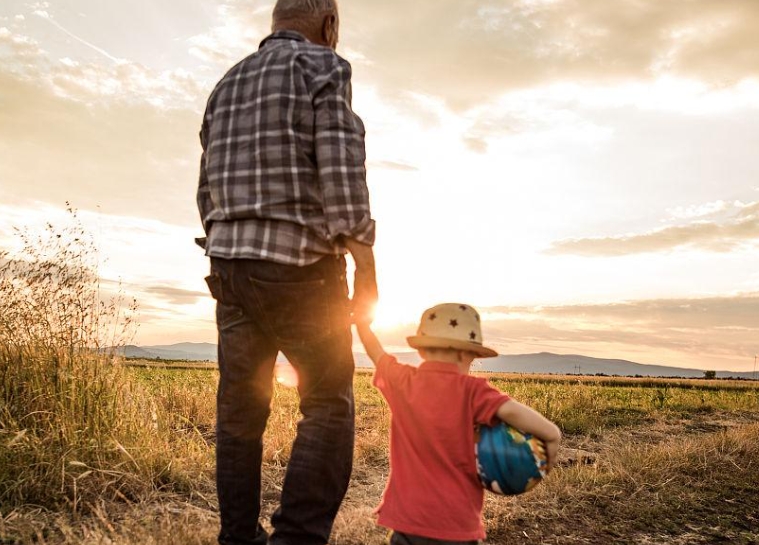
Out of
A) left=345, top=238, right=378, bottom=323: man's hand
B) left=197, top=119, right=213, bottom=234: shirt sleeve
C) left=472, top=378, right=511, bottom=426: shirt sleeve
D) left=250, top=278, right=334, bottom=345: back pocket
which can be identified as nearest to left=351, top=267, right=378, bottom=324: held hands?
left=345, top=238, right=378, bottom=323: man's hand

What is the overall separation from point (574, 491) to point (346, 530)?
216 centimetres

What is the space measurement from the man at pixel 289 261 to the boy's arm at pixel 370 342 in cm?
7

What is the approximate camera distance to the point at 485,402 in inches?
100.0

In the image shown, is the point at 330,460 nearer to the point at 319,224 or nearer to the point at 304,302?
the point at 304,302

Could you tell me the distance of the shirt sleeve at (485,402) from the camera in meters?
2.52

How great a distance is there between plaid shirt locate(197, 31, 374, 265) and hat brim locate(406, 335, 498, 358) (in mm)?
477

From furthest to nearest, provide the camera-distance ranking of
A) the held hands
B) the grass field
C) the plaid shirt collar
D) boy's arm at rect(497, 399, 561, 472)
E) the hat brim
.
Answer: the grass field
the plaid shirt collar
the held hands
the hat brim
boy's arm at rect(497, 399, 561, 472)

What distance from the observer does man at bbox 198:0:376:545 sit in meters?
2.68

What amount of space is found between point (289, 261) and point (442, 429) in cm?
94

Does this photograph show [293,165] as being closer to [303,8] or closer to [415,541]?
[303,8]

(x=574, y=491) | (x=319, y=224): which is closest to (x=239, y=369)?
(x=319, y=224)

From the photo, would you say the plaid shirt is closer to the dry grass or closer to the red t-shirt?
the red t-shirt

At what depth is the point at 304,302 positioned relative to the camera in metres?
2.70

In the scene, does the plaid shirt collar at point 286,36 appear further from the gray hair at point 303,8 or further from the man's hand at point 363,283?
the man's hand at point 363,283
